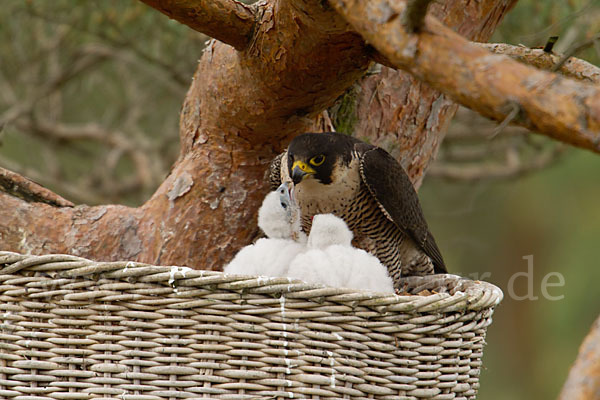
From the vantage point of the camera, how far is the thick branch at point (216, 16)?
1977 millimetres

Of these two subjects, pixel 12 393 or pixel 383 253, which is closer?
pixel 12 393

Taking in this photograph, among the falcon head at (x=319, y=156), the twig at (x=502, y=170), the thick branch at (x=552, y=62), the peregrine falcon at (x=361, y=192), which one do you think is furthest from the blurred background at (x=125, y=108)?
the falcon head at (x=319, y=156)

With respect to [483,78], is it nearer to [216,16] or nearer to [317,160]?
[216,16]

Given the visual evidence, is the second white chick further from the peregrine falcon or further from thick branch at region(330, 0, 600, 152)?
thick branch at region(330, 0, 600, 152)

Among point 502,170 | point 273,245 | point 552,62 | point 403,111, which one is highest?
point 502,170

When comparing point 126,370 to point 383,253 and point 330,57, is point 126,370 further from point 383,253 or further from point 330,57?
point 383,253

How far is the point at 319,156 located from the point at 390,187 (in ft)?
0.96

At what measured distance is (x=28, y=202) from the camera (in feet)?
8.91

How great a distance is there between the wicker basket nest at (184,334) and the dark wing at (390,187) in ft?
2.79

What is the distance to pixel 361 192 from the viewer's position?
2785mm

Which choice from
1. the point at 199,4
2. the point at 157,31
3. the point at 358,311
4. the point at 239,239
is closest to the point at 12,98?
the point at 157,31

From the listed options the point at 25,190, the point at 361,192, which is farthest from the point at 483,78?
the point at 25,190

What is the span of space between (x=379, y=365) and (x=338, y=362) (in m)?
0.12

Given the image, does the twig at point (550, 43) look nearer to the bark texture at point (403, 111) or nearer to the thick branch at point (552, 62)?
the thick branch at point (552, 62)
